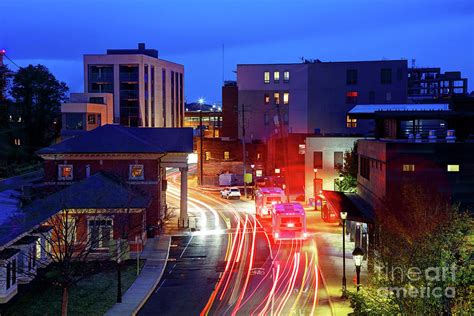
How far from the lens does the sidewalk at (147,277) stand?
2686cm

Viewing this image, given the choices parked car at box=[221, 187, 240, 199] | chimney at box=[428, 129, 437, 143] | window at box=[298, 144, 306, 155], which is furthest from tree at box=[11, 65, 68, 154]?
chimney at box=[428, 129, 437, 143]

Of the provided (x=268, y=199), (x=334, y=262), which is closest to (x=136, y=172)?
(x=268, y=199)

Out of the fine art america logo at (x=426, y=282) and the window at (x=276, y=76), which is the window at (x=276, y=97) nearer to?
the window at (x=276, y=76)

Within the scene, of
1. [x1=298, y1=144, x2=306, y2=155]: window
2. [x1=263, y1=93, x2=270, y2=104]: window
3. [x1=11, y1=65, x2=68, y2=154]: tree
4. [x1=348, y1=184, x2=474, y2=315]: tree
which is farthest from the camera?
[x1=263, y1=93, x2=270, y2=104]: window

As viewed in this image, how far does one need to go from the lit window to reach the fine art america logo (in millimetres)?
31823

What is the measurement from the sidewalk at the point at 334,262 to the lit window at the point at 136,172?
13.3 metres

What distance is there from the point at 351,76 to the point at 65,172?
41651 millimetres

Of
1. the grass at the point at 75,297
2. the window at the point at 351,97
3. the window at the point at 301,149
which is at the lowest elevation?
the grass at the point at 75,297

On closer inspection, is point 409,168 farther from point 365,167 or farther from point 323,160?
point 323,160

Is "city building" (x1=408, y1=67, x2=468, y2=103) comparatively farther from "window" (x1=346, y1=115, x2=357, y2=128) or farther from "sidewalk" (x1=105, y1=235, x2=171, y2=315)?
"sidewalk" (x1=105, y1=235, x2=171, y2=315)

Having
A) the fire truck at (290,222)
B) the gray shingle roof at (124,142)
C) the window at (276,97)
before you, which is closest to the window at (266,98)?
the window at (276,97)

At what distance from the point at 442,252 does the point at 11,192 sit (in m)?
35.0

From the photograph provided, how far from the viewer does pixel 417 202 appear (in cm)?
2861

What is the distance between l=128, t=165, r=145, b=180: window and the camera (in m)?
46.4
